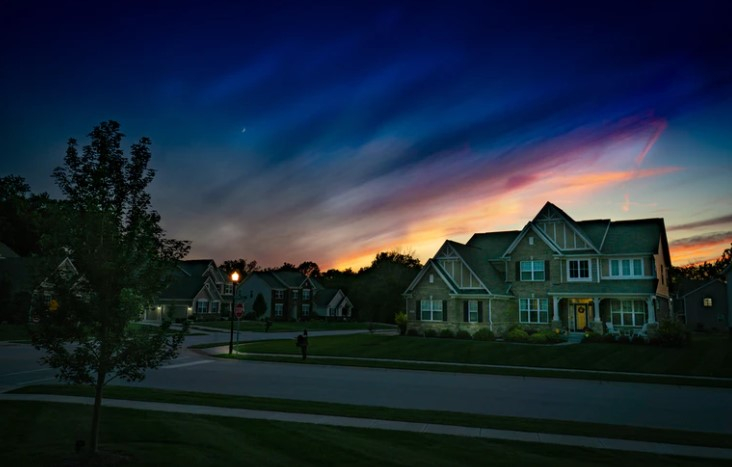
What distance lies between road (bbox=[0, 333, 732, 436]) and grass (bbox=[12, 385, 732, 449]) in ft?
3.12

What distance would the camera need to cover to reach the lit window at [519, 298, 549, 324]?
43.9 metres

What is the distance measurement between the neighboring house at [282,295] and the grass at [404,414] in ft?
230

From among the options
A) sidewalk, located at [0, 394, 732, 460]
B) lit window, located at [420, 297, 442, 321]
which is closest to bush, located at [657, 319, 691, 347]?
lit window, located at [420, 297, 442, 321]

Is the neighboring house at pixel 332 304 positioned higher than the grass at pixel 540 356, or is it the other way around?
the neighboring house at pixel 332 304

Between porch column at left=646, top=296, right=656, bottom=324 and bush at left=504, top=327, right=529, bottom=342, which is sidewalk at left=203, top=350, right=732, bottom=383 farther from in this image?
porch column at left=646, top=296, right=656, bottom=324

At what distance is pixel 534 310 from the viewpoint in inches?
1747

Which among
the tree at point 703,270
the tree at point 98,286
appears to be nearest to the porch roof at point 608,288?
the tree at point 98,286

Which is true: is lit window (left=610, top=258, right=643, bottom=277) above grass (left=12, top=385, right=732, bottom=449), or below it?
above

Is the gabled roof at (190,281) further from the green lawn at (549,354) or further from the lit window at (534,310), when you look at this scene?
the lit window at (534,310)

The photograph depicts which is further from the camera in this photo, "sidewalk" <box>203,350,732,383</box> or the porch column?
the porch column

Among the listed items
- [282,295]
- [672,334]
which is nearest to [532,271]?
[672,334]

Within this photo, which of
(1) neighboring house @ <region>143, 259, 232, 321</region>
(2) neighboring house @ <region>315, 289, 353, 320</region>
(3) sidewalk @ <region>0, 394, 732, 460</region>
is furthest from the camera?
(2) neighboring house @ <region>315, 289, 353, 320</region>

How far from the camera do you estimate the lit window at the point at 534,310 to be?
43875 millimetres

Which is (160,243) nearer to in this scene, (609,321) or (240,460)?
(240,460)
